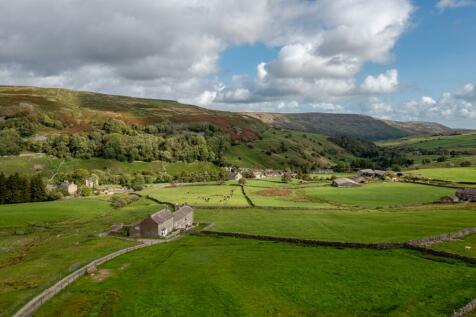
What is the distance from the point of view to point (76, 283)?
143 feet

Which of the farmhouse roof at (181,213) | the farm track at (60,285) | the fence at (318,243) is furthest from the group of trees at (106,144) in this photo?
the farm track at (60,285)

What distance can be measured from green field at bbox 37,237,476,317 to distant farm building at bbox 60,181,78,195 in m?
82.7

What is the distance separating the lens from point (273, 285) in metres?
41.0

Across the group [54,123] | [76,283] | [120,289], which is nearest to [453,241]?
[120,289]

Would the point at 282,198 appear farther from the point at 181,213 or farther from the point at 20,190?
the point at 20,190

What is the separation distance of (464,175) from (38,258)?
139 meters

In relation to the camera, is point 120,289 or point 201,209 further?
point 201,209

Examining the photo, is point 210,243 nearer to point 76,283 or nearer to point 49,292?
point 76,283

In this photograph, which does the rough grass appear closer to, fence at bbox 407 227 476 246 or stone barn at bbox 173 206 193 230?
stone barn at bbox 173 206 193 230

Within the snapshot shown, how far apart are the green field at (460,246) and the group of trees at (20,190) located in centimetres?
10642

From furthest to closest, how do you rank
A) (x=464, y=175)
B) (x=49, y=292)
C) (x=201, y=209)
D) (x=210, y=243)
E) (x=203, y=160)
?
(x=203, y=160)
(x=464, y=175)
(x=201, y=209)
(x=210, y=243)
(x=49, y=292)

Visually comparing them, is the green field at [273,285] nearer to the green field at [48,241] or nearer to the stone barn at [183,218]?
the green field at [48,241]

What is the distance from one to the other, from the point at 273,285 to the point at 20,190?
98.1m

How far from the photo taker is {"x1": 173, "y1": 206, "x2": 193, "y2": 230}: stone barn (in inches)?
2983
